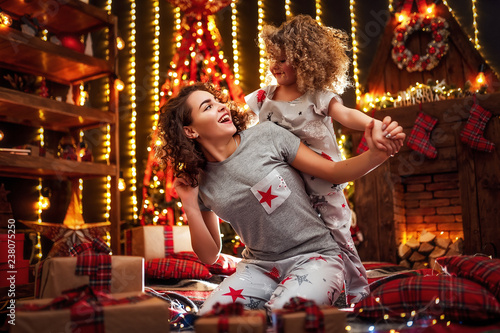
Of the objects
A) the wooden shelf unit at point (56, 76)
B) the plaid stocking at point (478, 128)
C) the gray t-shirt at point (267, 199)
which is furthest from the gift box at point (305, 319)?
the plaid stocking at point (478, 128)

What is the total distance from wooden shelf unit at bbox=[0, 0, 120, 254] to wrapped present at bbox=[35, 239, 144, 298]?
7.44 ft

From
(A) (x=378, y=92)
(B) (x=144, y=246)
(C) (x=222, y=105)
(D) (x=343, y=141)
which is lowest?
(B) (x=144, y=246)

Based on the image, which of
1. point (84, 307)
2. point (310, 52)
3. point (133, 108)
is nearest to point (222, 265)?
point (310, 52)

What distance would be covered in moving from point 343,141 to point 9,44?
2988mm

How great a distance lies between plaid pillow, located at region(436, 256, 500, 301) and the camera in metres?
1.50

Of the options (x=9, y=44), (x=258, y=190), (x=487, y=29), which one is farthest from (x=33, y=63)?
(x=487, y=29)

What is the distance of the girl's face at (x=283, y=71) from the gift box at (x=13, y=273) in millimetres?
2382

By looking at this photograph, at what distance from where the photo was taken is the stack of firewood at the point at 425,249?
4148 mm

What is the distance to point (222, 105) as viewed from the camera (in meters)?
1.95

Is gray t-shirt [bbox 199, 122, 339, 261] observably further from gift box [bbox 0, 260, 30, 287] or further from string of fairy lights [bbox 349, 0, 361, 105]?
string of fairy lights [bbox 349, 0, 361, 105]

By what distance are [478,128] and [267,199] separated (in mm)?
2940

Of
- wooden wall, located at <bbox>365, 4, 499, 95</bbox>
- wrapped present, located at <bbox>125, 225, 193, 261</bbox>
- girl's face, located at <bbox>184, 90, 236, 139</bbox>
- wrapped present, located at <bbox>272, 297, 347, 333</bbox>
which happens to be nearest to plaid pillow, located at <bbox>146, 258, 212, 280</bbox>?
wrapped present, located at <bbox>125, 225, 193, 261</bbox>

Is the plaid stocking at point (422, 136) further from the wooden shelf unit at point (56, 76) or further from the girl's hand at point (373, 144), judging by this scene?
the girl's hand at point (373, 144)

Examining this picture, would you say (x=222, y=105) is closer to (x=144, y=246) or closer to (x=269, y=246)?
(x=269, y=246)
